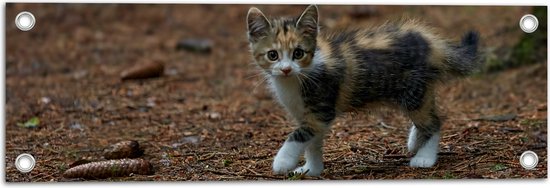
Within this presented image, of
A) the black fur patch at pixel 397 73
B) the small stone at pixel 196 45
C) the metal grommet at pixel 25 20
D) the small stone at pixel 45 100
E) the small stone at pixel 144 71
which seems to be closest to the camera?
the black fur patch at pixel 397 73

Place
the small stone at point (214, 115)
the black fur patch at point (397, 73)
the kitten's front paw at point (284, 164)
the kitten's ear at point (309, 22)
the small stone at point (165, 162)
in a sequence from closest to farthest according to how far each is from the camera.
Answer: the kitten's ear at point (309, 22), the kitten's front paw at point (284, 164), the black fur patch at point (397, 73), the small stone at point (165, 162), the small stone at point (214, 115)

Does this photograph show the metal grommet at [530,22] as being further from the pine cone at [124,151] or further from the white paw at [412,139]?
the pine cone at [124,151]

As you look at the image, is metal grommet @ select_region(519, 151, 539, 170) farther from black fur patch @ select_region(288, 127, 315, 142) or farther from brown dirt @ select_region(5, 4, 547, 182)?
black fur patch @ select_region(288, 127, 315, 142)

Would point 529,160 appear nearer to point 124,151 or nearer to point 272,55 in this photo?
point 272,55

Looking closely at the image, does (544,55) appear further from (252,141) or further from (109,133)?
(109,133)

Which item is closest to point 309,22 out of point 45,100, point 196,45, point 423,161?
point 423,161

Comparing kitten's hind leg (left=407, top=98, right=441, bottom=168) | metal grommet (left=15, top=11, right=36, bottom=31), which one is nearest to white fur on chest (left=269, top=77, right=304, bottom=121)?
kitten's hind leg (left=407, top=98, right=441, bottom=168)

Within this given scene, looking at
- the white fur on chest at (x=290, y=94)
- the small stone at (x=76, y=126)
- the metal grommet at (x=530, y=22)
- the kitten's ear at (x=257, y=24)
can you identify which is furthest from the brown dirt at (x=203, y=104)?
the kitten's ear at (x=257, y=24)

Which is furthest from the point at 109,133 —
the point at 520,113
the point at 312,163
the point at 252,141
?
the point at 520,113
